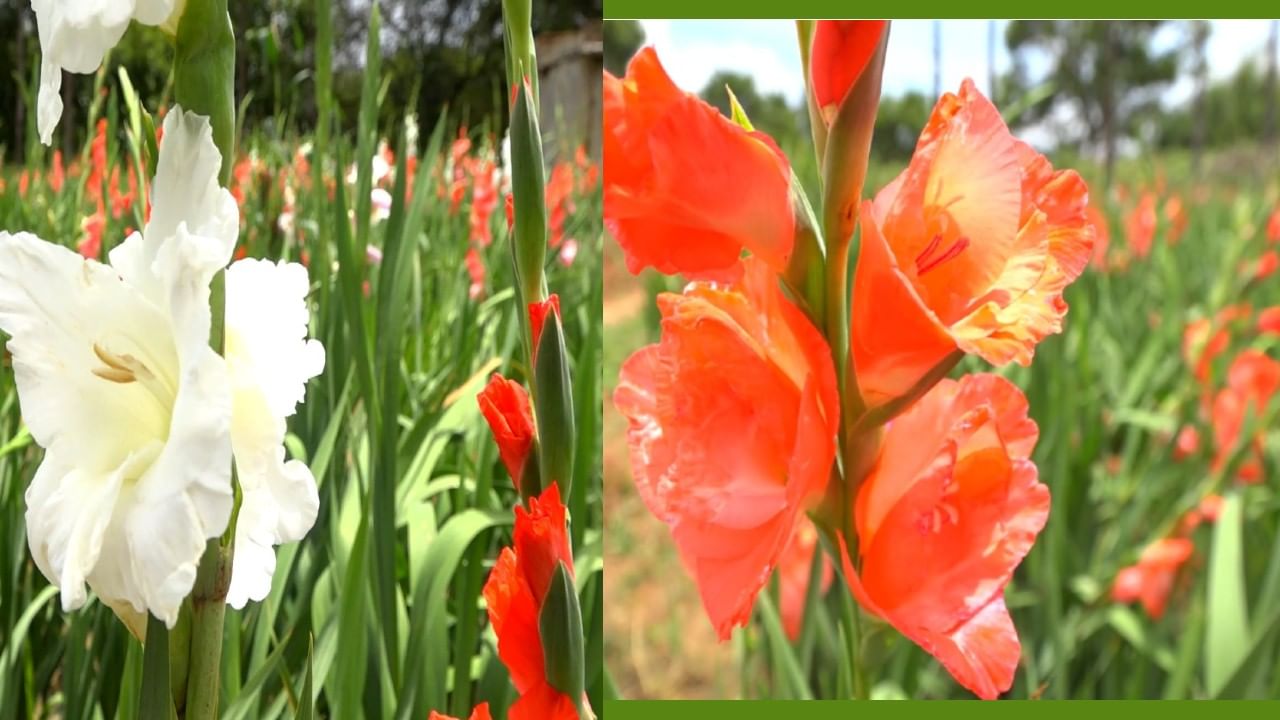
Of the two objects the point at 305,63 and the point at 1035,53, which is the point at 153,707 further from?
the point at 1035,53

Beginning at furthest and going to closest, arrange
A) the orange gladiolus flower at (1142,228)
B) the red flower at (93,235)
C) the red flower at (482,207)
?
the orange gladiolus flower at (1142,228) → the red flower at (482,207) → the red flower at (93,235)

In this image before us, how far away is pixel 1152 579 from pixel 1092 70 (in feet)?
2.07

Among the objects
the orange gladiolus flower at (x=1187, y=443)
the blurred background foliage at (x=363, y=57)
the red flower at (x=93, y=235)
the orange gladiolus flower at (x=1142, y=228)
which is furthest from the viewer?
the orange gladiolus flower at (x=1142, y=228)

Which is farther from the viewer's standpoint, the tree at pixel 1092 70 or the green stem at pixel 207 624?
the tree at pixel 1092 70

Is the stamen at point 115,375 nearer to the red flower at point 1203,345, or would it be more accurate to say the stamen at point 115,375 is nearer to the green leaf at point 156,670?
→ the green leaf at point 156,670

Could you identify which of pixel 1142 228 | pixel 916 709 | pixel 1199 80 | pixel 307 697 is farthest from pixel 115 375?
pixel 1142 228

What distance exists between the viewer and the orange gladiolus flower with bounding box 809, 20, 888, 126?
308mm

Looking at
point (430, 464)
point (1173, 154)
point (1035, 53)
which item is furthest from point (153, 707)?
point (1173, 154)

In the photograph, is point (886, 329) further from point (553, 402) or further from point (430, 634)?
point (430, 634)

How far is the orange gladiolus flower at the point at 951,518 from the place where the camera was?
1.07 feet

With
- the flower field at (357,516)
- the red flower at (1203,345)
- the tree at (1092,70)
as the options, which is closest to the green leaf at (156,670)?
the flower field at (357,516)

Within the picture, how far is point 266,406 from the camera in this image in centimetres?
21

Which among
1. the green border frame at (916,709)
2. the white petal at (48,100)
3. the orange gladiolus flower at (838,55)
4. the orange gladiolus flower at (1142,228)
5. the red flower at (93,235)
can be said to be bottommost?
the green border frame at (916,709)

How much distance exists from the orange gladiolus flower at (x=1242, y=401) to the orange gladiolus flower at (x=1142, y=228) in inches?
32.8
